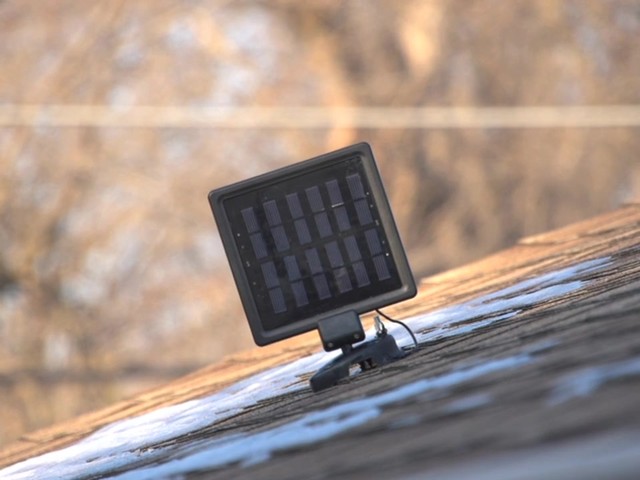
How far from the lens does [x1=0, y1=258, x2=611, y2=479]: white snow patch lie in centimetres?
283

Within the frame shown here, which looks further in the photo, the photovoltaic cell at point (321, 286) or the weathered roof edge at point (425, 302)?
the weathered roof edge at point (425, 302)

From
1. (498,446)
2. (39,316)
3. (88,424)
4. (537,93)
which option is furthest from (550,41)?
(498,446)

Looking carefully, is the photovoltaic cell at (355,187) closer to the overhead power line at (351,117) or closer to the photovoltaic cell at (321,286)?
the photovoltaic cell at (321,286)

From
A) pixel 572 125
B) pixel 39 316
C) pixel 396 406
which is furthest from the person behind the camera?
pixel 572 125

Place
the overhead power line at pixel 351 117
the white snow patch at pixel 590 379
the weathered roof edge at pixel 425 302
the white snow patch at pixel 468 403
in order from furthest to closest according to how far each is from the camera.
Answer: the overhead power line at pixel 351 117, the weathered roof edge at pixel 425 302, the white snow patch at pixel 468 403, the white snow patch at pixel 590 379

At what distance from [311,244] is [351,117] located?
66.4ft

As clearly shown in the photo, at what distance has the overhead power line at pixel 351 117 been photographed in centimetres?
2248

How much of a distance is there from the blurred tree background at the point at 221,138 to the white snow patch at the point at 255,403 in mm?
16392

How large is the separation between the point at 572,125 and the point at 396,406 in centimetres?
2165

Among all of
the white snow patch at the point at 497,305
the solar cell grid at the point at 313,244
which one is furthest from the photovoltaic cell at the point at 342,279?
the white snow patch at the point at 497,305

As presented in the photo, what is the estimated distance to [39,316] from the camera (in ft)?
73.2

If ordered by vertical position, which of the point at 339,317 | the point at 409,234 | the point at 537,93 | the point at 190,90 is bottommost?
the point at 339,317

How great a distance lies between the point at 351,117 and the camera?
2405cm

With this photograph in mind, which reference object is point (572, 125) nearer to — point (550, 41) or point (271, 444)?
point (550, 41)
